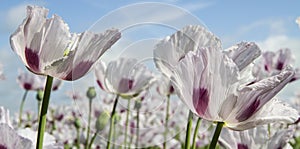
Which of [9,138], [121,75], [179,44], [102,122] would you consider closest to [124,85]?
[121,75]

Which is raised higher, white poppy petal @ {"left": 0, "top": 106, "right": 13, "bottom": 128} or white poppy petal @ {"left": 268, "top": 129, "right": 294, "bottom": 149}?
white poppy petal @ {"left": 0, "top": 106, "right": 13, "bottom": 128}

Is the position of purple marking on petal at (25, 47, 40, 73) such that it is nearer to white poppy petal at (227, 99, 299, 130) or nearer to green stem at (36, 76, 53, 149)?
green stem at (36, 76, 53, 149)

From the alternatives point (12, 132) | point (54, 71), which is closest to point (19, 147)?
point (12, 132)

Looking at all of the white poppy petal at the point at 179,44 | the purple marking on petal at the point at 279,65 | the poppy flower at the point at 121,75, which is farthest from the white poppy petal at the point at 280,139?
the purple marking on petal at the point at 279,65

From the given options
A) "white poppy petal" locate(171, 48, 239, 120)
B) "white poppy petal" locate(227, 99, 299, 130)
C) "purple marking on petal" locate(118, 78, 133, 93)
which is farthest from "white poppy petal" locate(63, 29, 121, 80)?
"purple marking on petal" locate(118, 78, 133, 93)

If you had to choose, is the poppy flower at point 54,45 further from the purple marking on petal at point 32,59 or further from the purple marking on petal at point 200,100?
the purple marking on petal at point 200,100
